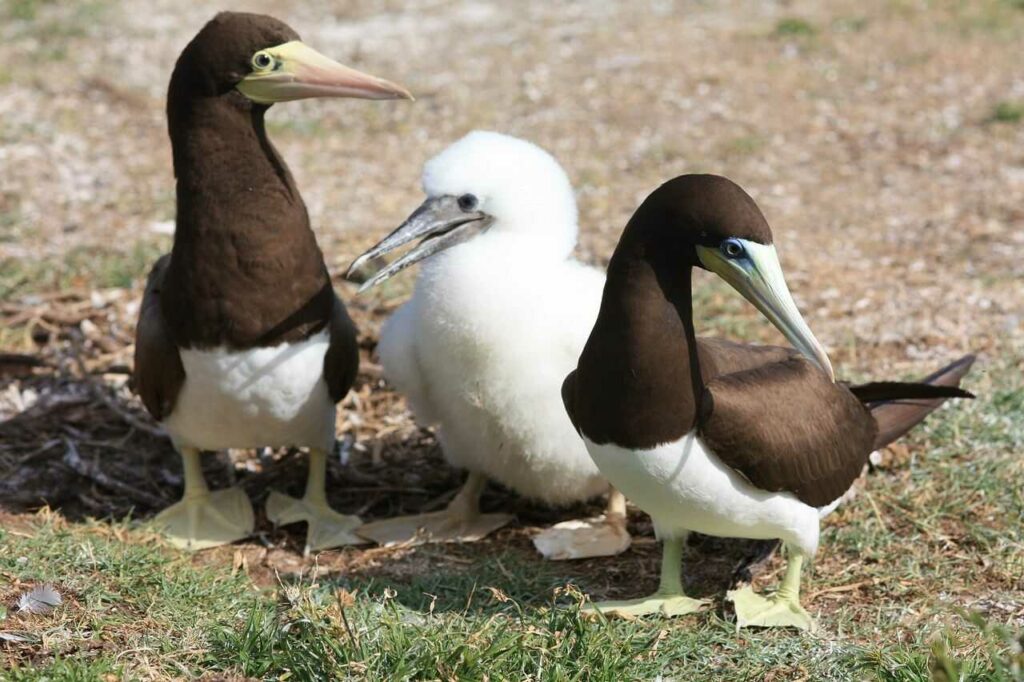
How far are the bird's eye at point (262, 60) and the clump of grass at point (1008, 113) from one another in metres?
6.45

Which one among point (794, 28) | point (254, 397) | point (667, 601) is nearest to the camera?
point (667, 601)

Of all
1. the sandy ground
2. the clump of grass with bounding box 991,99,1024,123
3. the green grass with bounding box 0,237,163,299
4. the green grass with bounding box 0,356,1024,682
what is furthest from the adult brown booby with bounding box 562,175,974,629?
the clump of grass with bounding box 991,99,1024,123

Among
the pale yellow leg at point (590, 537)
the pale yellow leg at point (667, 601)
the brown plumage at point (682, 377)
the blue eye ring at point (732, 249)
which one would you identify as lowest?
the pale yellow leg at point (590, 537)

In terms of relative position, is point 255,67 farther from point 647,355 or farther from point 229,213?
point 647,355

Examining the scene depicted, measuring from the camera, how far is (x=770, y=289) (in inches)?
140

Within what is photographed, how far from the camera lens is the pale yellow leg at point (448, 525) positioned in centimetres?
497

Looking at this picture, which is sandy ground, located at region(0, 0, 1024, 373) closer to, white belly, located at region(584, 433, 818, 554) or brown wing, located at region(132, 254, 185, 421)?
white belly, located at region(584, 433, 818, 554)

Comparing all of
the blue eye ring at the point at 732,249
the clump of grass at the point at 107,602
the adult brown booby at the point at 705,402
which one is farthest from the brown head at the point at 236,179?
the blue eye ring at the point at 732,249

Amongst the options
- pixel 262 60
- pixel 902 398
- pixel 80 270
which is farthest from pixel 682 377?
pixel 80 270

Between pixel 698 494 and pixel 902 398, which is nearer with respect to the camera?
pixel 698 494

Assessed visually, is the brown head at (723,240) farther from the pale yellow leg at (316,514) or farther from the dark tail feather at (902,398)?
the pale yellow leg at (316,514)

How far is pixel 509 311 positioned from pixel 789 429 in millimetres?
1097

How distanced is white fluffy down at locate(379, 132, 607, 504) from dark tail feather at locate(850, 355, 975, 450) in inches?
40.4

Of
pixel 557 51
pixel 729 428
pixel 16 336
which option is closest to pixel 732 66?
pixel 557 51
